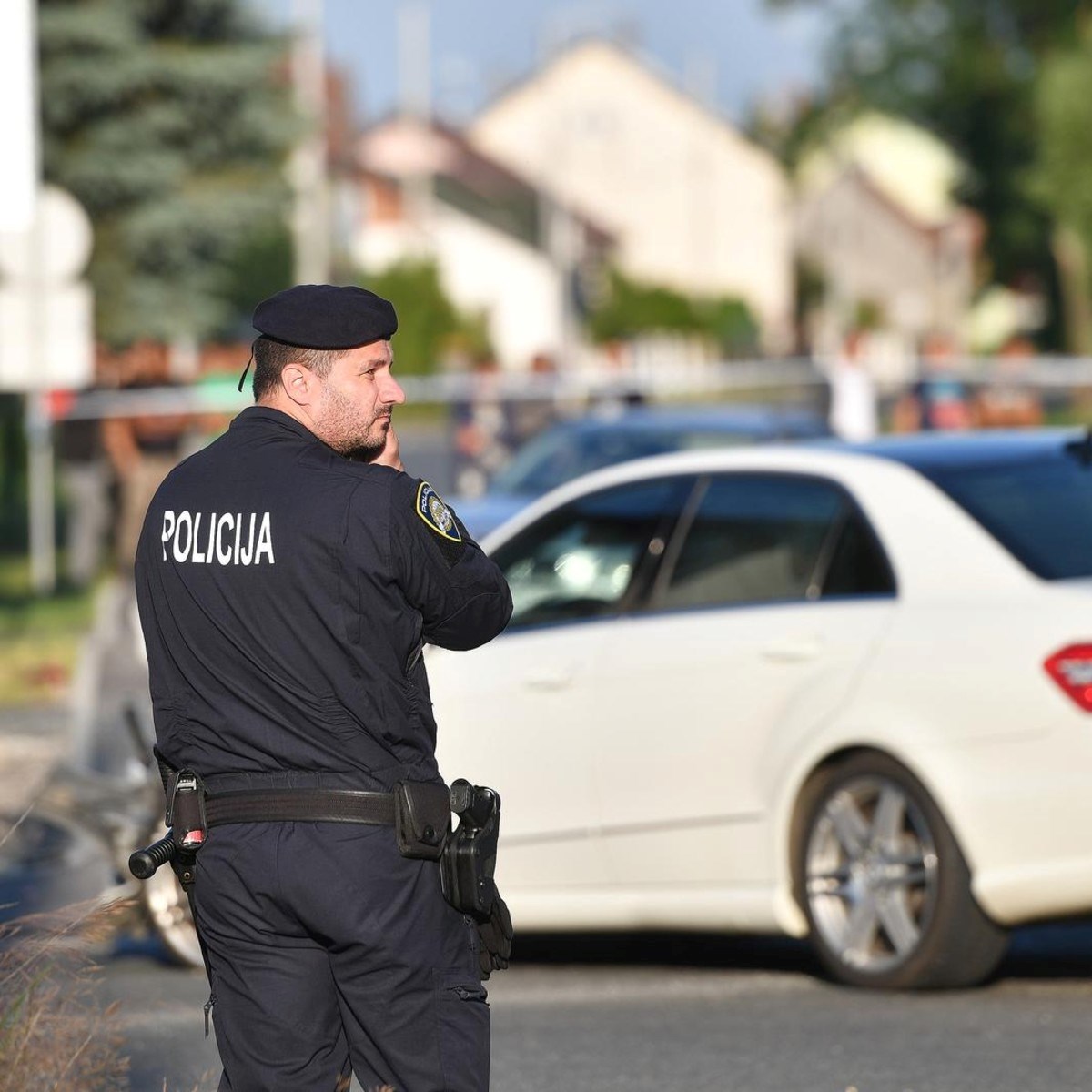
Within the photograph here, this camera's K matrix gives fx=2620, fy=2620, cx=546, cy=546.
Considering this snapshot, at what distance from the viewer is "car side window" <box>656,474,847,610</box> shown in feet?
24.3

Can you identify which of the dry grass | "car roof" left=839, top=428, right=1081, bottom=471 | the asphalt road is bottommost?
the asphalt road

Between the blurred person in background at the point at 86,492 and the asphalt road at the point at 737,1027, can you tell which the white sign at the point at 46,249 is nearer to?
the blurred person in background at the point at 86,492

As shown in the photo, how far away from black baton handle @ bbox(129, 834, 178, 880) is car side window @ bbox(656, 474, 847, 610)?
11.5 ft

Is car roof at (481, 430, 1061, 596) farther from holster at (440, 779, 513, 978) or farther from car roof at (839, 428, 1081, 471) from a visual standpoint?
holster at (440, 779, 513, 978)

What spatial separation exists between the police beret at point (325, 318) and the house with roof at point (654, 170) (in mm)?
96504

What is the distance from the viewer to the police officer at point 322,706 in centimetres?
391

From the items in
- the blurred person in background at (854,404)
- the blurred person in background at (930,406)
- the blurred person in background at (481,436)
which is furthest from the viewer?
the blurred person in background at (930,406)

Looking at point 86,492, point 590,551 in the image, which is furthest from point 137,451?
point 590,551

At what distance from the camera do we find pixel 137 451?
803 inches

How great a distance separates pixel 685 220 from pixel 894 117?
37.4 m

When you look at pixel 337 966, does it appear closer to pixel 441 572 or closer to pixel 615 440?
pixel 441 572

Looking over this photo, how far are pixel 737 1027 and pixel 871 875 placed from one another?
1.93 ft

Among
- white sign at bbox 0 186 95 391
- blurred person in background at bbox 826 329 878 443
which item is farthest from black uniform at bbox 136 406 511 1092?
blurred person in background at bbox 826 329 878 443

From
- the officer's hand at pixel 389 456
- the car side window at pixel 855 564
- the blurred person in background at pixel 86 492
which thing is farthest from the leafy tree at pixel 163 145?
the officer's hand at pixel 389 456
